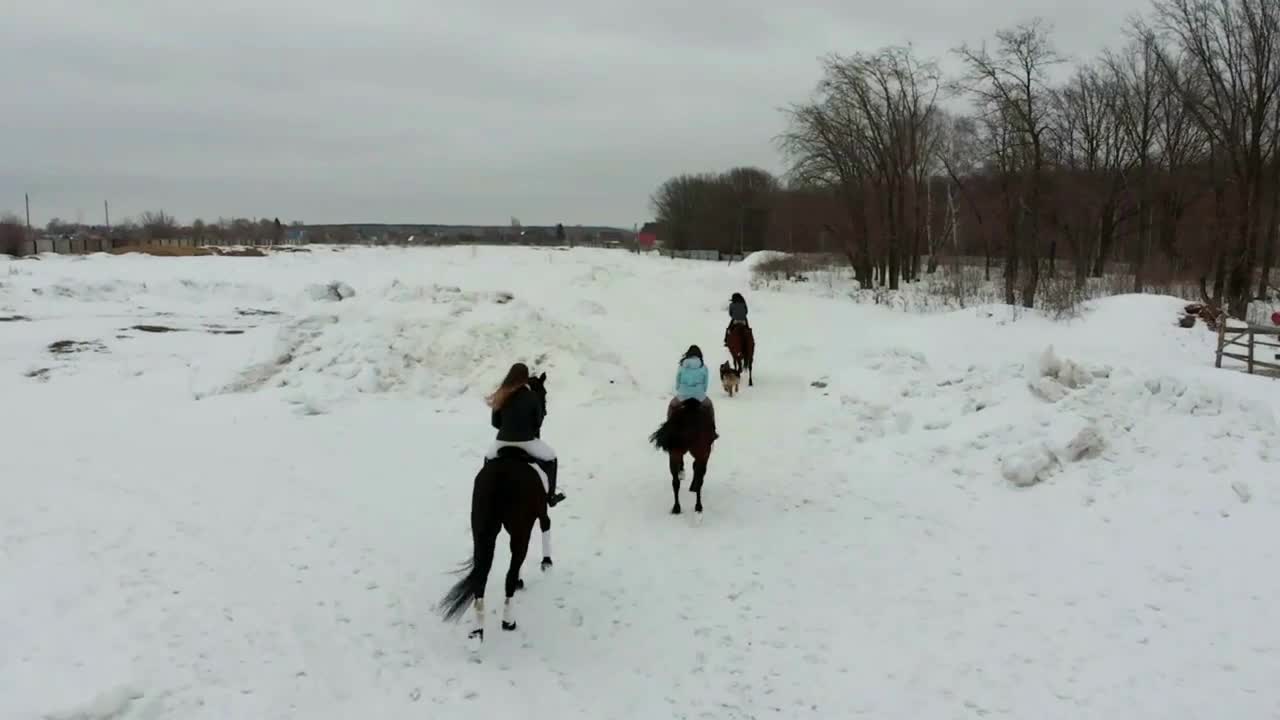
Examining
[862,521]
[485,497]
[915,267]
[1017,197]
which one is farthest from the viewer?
[915,267]

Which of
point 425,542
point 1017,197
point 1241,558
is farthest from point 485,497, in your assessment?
point 1017,197

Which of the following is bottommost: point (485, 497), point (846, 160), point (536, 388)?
point (485, 497)

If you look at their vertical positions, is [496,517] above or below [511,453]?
below

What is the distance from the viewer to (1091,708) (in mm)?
5227

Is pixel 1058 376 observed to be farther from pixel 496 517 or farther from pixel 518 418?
pixel 496 517

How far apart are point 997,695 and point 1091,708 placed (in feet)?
1.99

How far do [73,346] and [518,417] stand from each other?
1464cm

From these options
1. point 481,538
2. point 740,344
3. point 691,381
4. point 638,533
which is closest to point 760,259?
point 740,344

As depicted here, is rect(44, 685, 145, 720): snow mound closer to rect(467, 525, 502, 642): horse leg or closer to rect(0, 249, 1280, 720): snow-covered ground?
rect(0, 249, 1280, 720): snow-covered ground

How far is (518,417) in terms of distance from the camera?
597 centimetres

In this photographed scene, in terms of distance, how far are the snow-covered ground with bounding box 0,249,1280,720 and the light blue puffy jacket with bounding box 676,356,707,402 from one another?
1418mm

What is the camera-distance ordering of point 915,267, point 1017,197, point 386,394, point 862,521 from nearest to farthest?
point 862,521 < point 386,394 < point 1017,197 < point 915,267

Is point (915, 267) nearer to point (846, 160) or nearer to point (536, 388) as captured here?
point (846, 160)

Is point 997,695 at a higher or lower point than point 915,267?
lower
